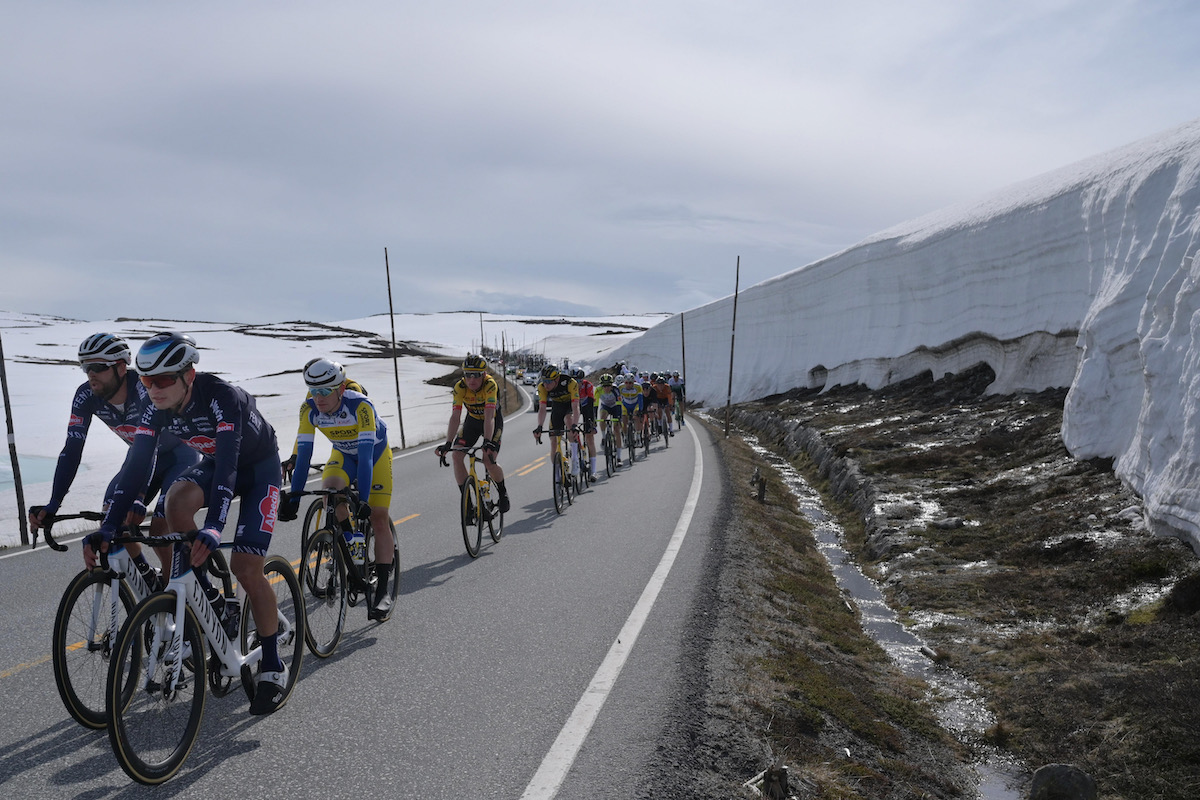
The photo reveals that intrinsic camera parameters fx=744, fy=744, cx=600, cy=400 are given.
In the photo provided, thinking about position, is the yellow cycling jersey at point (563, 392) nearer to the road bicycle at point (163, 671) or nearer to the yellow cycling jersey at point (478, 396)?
the yellow cycling jersey at point (478, 396)

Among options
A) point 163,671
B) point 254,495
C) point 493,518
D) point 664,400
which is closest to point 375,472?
point 254,495

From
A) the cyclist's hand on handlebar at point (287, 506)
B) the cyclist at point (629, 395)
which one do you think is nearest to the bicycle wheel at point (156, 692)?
the cyclist's hand on handlebar at point (287, 506)

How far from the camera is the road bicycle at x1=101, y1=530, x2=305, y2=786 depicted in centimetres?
342

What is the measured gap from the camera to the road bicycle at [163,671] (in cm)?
342

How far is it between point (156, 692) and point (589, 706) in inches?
93.6

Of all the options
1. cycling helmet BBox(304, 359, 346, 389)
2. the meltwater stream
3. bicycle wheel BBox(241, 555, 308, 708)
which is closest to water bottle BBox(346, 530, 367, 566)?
bicycle wheel BBox(241, 555, 308, 708)

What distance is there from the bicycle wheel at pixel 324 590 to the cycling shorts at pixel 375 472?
556 mm

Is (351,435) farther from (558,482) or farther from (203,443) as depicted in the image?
(558,482)

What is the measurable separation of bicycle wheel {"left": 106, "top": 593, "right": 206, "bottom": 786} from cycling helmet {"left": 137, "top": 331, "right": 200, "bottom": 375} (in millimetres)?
1185

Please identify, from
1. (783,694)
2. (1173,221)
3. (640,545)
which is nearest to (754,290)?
(1173,221)

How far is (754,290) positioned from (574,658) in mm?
48184

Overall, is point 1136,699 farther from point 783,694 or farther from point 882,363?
point 882,363

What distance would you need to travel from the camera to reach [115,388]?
16.6 ft

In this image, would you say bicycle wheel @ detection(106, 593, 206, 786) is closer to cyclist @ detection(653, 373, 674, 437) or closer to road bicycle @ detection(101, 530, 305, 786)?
road bicycle @ detection(101, 530, 305, 786)
